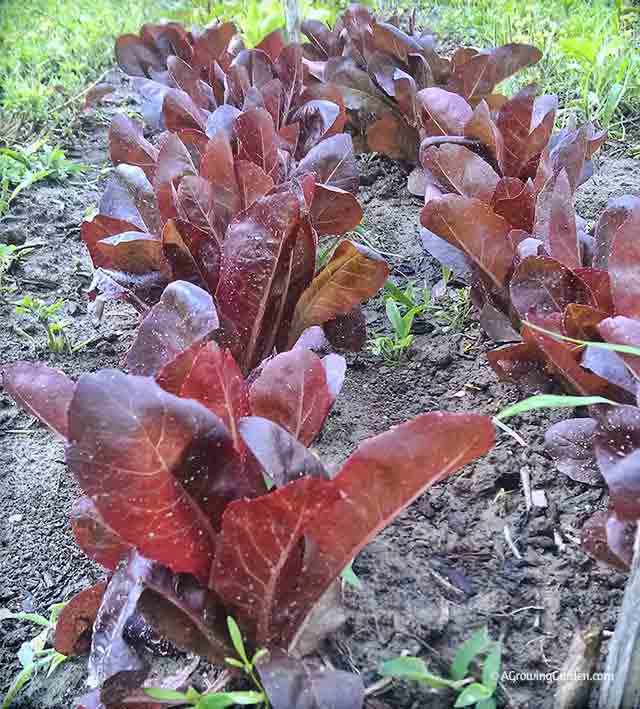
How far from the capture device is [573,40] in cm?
349

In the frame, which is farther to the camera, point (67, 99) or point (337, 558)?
point (67, 99)

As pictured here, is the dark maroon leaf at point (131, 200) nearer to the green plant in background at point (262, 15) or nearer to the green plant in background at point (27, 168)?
the green plant in background at point (27, 168)

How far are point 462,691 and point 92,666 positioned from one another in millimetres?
536

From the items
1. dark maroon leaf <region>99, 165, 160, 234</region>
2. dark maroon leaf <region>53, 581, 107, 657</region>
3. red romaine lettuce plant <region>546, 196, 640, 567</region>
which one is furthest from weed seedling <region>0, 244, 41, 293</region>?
red romaine lettuce plant <region>546, 196, 640, 567</region>

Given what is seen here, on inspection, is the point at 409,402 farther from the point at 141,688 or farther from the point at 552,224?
the point at 141,688

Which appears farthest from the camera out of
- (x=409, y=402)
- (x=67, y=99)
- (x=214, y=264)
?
(x=67, y=99)

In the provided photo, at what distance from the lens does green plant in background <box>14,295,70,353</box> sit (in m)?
2.35

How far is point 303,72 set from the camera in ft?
9.80

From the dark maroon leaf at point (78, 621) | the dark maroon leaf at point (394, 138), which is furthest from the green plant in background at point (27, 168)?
the dark maroon leaf at point (78, 621)

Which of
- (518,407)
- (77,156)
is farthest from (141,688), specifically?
(77,156)

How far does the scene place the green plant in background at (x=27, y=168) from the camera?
3193 mm

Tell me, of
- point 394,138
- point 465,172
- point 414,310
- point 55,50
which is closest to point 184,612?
point 414,310

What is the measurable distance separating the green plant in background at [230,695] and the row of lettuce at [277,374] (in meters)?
0.03

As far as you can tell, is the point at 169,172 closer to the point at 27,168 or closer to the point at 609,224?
the point at 609,224
